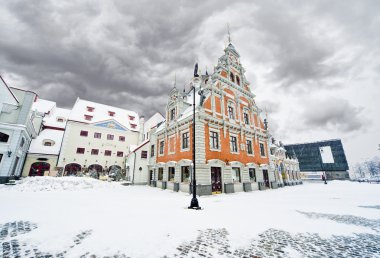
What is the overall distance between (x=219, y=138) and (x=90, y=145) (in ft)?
89.6

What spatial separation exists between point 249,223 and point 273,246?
205 centimetres

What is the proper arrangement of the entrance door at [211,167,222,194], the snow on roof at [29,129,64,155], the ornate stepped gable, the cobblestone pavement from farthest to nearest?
the snow on roof at [29,129,64,155]
the ornate stepped gable
the entrance door at [211,167,222,194]
the cobblestone pavement

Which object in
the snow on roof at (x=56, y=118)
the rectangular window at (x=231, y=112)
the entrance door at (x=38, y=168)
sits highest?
the snow on roof at (x=56, y=118)

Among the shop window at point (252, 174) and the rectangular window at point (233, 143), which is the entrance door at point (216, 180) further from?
the shop window at point (252, 174)

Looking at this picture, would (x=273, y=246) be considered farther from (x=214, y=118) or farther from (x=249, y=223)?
(x=214, y=118)

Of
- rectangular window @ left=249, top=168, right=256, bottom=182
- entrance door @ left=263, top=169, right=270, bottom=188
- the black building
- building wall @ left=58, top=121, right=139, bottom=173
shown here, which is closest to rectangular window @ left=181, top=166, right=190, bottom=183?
rectangular window @ left=249, top=168, right=256, bottom=182

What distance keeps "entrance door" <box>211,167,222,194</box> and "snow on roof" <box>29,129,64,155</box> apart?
1147 inches

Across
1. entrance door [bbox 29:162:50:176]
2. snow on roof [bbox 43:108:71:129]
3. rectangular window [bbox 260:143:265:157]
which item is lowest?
entrance door [bbox 29:162:50:176]

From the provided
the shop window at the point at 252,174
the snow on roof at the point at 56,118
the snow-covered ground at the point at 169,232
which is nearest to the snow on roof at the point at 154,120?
the snow on roof at the point at 56,118

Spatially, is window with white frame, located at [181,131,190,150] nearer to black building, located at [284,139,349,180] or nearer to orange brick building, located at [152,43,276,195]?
orange brick building, located at [152,43,276,195]

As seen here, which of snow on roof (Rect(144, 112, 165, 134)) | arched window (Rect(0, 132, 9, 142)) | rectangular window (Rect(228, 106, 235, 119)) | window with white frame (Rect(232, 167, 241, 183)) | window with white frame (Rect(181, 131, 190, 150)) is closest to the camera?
window with white frame (Rect(181, 131, 190, 150))

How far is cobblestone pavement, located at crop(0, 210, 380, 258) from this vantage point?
4.06 m

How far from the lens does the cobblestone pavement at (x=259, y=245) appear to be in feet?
13.3

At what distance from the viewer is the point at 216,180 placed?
1692 centimetres
